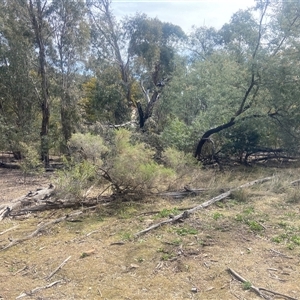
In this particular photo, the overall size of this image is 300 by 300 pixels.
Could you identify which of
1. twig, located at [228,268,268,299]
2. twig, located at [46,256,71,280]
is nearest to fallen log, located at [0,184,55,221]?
twig, located at [46,256,71,280]

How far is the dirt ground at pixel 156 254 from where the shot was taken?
3268 mm

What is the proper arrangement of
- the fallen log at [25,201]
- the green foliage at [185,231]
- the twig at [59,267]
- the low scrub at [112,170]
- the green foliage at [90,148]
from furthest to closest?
1. the green foliage at [90,148]
2. the low scrub at [112,170]
3. the fallen log at [25,201]
4. the green foliage at [185,231]
5. the twig at [59,267]

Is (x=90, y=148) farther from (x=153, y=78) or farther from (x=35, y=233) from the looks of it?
(x=153, y=78)

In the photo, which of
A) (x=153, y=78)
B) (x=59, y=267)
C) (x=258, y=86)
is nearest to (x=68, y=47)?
(x=153, y=78)

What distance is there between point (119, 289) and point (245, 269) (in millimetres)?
1415

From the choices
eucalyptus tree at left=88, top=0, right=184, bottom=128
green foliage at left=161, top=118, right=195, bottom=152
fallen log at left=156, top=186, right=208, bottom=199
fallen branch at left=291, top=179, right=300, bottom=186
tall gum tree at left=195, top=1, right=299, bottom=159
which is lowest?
fallen branch at left=291, top=179, right=300, bottom=186

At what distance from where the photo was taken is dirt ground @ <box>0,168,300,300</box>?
3.27 m

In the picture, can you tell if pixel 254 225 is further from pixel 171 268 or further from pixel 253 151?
pixel 253 151

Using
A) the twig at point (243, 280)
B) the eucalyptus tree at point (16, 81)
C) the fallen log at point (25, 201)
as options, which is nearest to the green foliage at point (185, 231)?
the twig at point (243, 280)

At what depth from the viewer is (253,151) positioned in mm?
11156

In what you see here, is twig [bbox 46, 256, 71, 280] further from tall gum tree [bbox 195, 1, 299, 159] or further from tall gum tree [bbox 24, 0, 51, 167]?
tall gum tree [bbox 24, 0, 51, 167]

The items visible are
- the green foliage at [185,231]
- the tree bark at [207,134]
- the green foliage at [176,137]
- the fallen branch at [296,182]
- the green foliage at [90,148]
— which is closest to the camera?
the green foliage at [185,231]

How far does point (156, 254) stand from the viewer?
405cm

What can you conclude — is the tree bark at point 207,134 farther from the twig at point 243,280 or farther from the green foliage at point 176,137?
the twig at point 243,280
